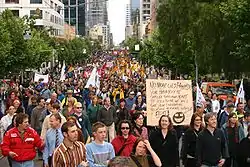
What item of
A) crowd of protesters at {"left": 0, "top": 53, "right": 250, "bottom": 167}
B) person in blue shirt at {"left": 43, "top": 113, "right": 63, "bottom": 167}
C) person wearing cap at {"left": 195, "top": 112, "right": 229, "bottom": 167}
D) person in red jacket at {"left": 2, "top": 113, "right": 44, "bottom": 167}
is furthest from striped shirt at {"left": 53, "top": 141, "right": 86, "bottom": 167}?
person wearing cap at {"left": 195, "top": 112, "right": 229, "bottom": 167}

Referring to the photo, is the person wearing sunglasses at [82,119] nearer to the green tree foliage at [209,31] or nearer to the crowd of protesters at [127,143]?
the crowd of protesters at [127,143]

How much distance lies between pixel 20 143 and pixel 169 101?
3.17m

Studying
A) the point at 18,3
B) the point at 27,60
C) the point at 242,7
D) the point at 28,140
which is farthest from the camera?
the point at 18,3

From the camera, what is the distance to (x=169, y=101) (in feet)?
36.2

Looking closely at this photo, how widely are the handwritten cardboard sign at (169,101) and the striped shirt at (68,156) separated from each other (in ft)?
11.8

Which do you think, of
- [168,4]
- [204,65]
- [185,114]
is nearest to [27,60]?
[168,4]

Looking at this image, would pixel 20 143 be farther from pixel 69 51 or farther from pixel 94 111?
pixel 69 51

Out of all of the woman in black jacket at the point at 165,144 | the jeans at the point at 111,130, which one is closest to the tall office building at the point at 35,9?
the jeans at the point at 111,130

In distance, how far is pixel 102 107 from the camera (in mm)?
15195

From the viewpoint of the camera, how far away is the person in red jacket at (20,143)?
8.79 m

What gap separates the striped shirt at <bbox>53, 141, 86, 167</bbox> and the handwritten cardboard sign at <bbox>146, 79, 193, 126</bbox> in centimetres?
359

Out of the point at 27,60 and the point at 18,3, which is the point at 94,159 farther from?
the point at 18,3

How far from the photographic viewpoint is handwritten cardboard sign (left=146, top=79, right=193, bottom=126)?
429 inches

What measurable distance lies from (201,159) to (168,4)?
31443mm
